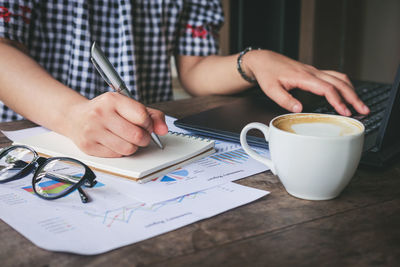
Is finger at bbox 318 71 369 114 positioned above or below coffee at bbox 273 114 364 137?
below

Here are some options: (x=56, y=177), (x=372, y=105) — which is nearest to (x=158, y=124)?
(x=56, y=177)

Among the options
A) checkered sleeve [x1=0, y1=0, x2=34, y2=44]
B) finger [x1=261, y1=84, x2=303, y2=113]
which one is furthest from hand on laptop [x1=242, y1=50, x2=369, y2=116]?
checkered sleeve [x1=0, y1=0, x2=34, y2=44]

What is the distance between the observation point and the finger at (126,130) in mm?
535

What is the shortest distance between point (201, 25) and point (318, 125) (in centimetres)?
76

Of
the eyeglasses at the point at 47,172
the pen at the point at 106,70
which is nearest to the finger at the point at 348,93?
the pen at the point at 106,70

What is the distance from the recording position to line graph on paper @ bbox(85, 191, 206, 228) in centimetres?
42

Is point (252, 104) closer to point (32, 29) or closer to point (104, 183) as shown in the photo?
point (104, 183)

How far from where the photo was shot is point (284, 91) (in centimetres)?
75

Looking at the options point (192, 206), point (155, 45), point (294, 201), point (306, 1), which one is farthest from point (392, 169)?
point (306, 1)

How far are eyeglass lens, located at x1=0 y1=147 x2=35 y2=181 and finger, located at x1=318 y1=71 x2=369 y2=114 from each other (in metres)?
0.51

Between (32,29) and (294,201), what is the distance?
786 millimetres

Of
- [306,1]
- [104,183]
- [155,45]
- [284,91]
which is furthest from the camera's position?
[306,1]

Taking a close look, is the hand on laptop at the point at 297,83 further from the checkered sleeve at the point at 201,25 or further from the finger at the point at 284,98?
the checkered sleeve at the point at 201,25

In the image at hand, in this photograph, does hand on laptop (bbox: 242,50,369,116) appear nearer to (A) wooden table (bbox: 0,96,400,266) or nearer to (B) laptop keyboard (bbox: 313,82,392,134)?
(B) laptop keyboard (bbox: 313,82,392,134)
